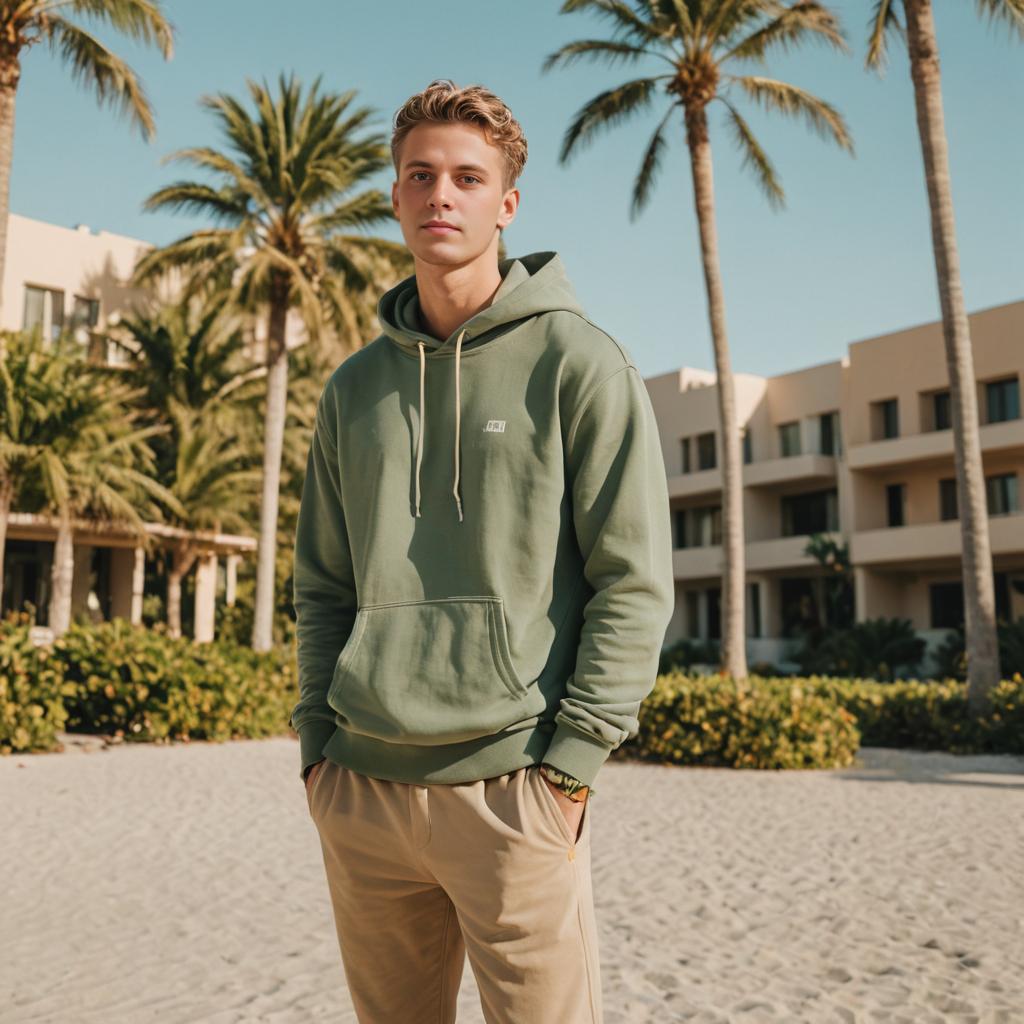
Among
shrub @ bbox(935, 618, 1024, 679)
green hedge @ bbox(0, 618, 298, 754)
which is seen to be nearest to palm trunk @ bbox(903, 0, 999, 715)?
shrub @ bbox(935, 618, 1024, 679)

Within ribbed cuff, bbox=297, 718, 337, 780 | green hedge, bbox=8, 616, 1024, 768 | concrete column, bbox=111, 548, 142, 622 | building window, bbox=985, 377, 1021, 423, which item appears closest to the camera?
ribbed cuff, bbox=297, 718, 337, 780

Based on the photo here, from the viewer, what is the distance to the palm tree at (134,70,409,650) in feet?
74.6

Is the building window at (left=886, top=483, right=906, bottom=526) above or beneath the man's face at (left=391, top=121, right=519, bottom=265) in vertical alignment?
above

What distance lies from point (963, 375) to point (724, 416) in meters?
3.81

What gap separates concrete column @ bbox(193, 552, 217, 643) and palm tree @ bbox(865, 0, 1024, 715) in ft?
76.2

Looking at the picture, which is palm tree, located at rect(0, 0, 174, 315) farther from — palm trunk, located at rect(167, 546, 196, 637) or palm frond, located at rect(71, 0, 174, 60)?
Result: palm trunk, located at rect(167, 546, 196, 637)

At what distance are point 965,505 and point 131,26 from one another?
14157 mm

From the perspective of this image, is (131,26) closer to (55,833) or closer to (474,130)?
(55,833)

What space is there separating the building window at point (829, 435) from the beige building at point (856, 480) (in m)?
0.05

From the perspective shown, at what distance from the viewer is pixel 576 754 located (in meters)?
1.95

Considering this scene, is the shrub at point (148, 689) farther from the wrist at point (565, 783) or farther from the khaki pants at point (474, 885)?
the wrist at point (565, 783)

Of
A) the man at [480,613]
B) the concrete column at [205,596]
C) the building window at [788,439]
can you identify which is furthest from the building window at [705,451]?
the man at [480,613]

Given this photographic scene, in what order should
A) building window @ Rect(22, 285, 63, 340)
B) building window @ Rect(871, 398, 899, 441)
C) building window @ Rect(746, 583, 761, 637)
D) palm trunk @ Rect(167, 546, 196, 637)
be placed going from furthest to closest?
building window @ Rect(746, 583, 761, 637)
building window @ Rect(871, 398, 899, 441)
building window @ Rect(22, 285, 63, 340)
palm trunk @ Rect(167, 546, 196, 637)

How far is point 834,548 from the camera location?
120 feet
